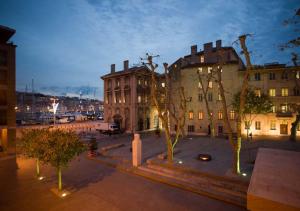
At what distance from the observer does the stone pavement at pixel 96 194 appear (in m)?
Answer: 11.6

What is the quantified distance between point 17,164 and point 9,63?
1512 cm

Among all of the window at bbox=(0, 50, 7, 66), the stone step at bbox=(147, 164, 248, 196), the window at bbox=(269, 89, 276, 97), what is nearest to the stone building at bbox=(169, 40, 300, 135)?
the window at bbox=(269, 89, 276, 97)

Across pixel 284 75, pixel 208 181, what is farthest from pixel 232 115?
pixel 208 181

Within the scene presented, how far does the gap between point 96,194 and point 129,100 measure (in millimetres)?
33544

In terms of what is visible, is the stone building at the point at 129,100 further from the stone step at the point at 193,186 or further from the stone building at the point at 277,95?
the stone step at the point at 193,186

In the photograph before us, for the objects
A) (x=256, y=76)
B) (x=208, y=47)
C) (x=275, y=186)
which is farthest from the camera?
(x=208, y=47)

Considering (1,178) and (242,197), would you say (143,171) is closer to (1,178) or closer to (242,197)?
Answer: (242,197)

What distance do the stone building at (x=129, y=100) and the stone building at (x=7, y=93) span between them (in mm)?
24182

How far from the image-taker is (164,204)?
1180cm

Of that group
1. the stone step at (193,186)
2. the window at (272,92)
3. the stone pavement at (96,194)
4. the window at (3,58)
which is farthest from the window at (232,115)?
the window at (3,58)

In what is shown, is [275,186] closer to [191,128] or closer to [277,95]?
[277,95]

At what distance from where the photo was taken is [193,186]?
14008 millimetres

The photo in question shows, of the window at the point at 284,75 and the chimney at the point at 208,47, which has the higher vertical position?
the chimney at the point at 208,47

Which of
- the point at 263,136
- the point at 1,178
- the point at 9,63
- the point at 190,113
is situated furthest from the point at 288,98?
the point at 9,63
